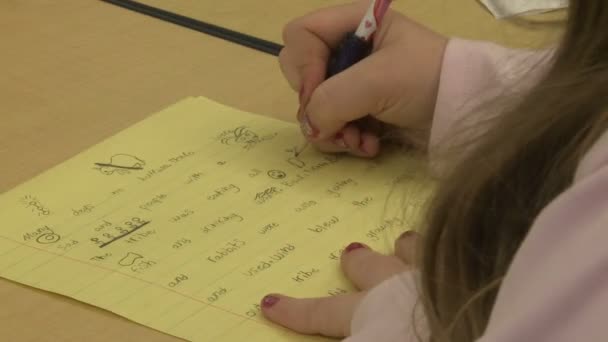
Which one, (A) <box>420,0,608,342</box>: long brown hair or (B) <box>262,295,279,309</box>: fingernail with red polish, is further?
(B) <box>262,295,279,309</box>: fingernail with red polish

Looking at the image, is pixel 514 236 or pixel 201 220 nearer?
pixel 514 236

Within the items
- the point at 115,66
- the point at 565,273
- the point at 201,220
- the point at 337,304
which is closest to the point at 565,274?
the point at 565,273

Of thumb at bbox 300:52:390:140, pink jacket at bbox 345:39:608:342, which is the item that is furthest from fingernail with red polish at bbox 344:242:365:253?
pink jacket at bbox 345:39:608:342

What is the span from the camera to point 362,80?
32.0 inches

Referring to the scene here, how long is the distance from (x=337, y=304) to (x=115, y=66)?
43 centimetres

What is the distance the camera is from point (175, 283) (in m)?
0.67

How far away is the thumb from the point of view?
0.81 m

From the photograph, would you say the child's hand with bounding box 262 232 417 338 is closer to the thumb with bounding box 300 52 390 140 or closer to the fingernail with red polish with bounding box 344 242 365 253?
the fingernail with red polish with bounding box 344 242 365 253

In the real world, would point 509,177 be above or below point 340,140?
above

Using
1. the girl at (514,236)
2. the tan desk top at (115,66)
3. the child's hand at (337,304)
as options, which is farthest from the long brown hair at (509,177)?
the tan desk top at (115,66)

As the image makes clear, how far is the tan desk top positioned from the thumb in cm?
9

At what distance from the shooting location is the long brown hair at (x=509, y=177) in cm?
45

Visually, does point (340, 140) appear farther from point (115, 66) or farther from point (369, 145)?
point (115, 66)

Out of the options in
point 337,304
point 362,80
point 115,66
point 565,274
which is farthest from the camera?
point 115,66
